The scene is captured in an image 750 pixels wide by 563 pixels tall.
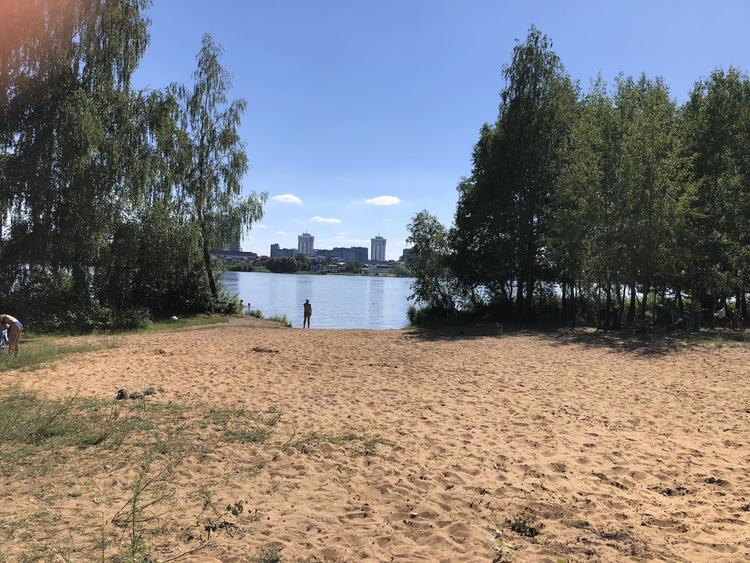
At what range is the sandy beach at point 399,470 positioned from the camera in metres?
3.82

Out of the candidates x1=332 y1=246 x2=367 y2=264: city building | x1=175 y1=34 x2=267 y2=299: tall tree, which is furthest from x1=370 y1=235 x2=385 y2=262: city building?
x1=175 y1=34 x2=267 y2=299: tall tree

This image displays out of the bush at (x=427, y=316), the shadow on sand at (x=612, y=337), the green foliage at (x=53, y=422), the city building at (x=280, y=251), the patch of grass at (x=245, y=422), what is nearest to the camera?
the green foliage at (x=53, y=422)

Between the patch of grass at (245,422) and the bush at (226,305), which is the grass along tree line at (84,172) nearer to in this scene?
the bush at (226,305)

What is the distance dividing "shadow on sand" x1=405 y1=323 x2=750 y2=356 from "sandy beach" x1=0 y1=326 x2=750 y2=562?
5027mm

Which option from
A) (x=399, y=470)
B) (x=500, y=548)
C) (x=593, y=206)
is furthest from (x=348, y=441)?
(x=593, y=206)

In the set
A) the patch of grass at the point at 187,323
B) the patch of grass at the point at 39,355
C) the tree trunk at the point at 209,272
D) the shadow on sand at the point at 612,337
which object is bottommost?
the patch of grass at the point at 187,323

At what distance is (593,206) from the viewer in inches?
802

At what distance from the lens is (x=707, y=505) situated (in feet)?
14.8

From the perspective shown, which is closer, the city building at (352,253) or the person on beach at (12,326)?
the person on beach at (12,326)

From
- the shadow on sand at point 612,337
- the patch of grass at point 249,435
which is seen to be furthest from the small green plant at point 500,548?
the shadow on sand at point 612,337

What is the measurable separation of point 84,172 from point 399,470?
774 inches

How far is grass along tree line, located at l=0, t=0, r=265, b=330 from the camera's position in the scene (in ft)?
62.4

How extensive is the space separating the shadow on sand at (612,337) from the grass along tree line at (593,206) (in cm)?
168

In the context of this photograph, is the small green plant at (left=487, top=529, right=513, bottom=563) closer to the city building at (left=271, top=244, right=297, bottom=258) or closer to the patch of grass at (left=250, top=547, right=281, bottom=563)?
the patch of grass at (left=250, top=547, right=281, bottom=563)
